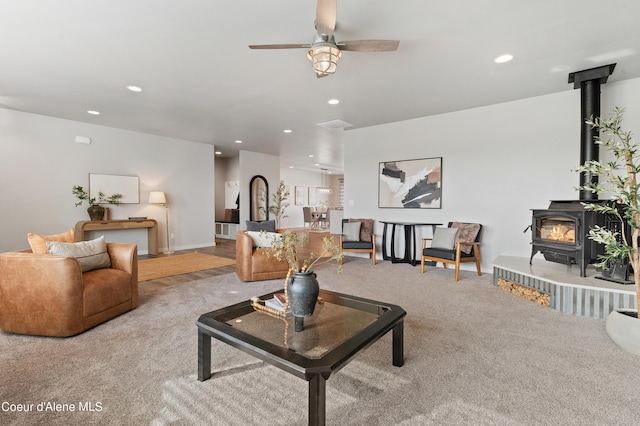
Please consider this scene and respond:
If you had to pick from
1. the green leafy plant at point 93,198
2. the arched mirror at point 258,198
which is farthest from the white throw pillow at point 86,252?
the arched mirror at point 258,198

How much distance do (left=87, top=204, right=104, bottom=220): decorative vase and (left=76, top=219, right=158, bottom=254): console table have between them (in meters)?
0.20

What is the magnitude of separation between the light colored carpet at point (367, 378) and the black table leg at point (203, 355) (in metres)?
0.07

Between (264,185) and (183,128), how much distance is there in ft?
11.4

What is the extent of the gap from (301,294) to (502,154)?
14.9 ft

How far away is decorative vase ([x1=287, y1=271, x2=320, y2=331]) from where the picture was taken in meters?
1.85

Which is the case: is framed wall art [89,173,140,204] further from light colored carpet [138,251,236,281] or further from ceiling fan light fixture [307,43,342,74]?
ceiling fan light fixture [307,43,342,74]

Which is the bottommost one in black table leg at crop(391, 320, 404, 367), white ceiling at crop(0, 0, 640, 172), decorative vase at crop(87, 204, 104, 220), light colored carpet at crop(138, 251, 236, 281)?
light colored carpet at crop(138, 251, 236, 281)

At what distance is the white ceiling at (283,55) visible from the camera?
2.47m

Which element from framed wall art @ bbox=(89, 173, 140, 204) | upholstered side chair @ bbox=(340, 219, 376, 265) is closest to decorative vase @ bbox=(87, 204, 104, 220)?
framed wall art @ bbox=(89, 173, 140, 204)

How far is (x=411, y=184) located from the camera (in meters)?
5.78

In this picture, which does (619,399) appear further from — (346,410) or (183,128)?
(183,128)

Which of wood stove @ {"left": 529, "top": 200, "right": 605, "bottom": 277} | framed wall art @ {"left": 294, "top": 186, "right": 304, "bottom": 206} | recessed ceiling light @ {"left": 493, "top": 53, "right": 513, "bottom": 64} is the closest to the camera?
recessed ceiling light @ {"left": 493, "top": 53, "right": 513, "bottom": 64}

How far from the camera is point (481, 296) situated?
3.66 meters

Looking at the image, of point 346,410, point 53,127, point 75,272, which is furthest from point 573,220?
point 53,127
